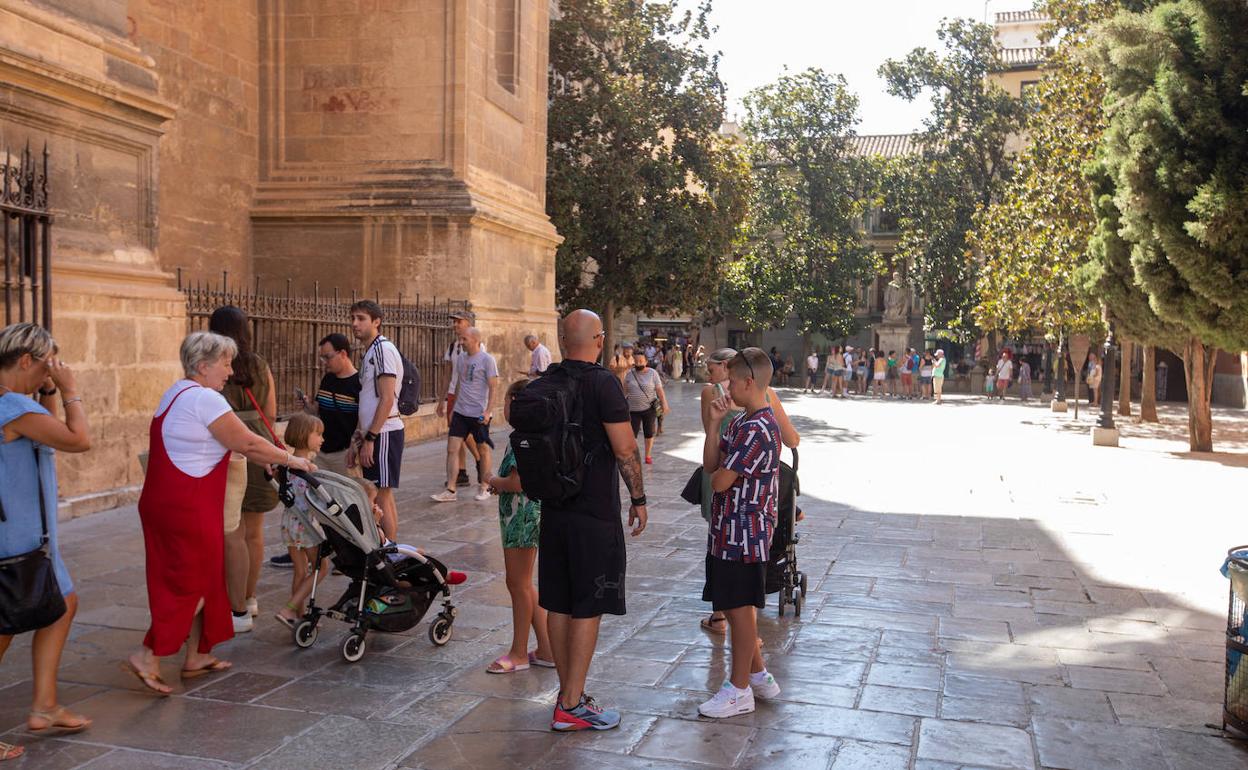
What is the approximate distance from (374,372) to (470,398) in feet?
11.2

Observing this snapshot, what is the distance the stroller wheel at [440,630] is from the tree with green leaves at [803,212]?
132ft

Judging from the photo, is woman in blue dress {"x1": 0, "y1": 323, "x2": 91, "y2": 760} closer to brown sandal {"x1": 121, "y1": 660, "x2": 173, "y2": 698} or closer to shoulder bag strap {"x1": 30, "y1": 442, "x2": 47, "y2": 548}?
shoulder bag strap {"x1": 30, "y1": 442, "x2": 47, "y2": 548}

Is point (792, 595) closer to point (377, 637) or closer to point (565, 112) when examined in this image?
point (377, 637)

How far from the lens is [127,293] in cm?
934

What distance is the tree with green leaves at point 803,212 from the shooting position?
45.6m

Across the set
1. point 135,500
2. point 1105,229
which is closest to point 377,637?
point 135,500

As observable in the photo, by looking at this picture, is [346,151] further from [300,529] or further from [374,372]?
[300,529]

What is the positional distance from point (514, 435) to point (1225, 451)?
16800 mm

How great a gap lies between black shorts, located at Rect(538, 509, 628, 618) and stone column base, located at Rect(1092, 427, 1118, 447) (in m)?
15.7

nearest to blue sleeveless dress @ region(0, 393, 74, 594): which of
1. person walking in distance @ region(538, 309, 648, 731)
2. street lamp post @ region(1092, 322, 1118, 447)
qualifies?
person walking in distance @ region(538, 309, 648, 731)

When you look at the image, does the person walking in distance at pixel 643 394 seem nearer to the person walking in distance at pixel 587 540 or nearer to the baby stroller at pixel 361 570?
the baby stroller at pixel 361 570

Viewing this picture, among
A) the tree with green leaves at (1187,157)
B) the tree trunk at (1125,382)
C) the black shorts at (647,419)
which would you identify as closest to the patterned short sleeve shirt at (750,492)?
the black shorts at (647,419)

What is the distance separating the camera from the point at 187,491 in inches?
186

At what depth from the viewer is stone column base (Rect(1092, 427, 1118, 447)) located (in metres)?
18.1
